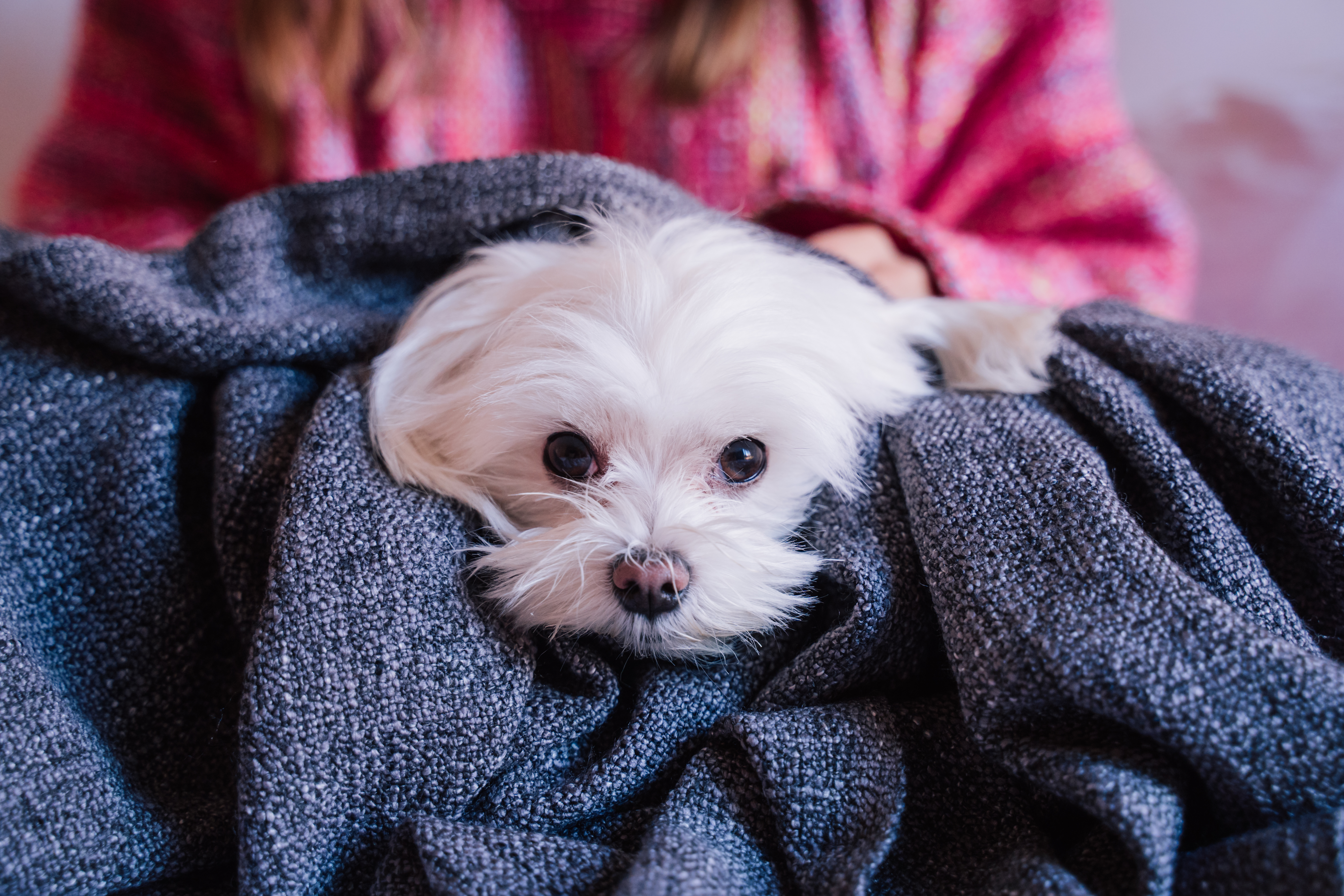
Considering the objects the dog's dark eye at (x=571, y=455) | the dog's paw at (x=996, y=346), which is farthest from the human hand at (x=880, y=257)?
the dog's dark eye at (x=571, y=455)

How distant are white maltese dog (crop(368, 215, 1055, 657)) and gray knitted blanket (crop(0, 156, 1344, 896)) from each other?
0.03 meters

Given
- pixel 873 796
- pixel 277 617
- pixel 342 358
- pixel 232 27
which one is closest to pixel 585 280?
pixel 342 358

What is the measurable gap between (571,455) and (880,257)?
482mm

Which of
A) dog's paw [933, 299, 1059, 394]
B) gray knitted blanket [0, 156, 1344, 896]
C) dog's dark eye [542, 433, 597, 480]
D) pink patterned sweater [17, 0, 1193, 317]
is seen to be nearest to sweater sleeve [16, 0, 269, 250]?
pink patterned sweater [17, 0, 1193, 317]

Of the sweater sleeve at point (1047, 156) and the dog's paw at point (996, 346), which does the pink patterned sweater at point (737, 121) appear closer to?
the sweater sleeve at point (1047, 156)

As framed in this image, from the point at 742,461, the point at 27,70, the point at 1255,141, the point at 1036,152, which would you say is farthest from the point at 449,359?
the point at 27,70

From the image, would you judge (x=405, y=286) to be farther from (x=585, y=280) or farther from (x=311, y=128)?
(x=311, y=128)

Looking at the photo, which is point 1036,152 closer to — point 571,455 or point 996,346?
point 996,346

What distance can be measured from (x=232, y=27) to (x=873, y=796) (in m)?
1.51

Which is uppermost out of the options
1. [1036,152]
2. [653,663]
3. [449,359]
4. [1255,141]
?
[1255,141]

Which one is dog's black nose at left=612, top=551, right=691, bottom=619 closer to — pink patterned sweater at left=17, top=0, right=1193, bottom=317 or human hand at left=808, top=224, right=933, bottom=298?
human hand at left=808, top=224, right=933, bottom=298

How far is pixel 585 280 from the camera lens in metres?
0.70

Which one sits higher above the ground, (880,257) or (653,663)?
(880,257)

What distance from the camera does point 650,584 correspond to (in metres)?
0.62
